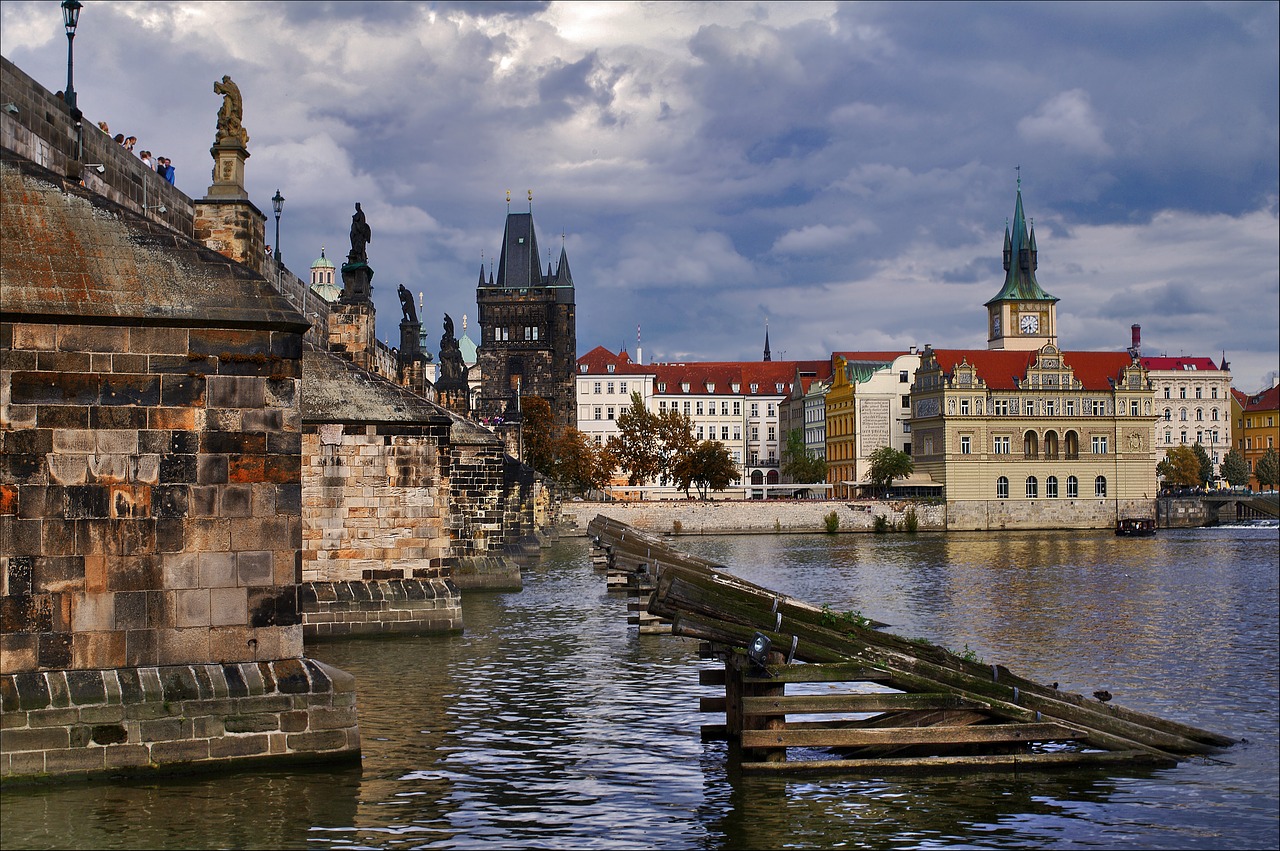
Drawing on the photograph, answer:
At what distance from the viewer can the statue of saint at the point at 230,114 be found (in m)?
19.5

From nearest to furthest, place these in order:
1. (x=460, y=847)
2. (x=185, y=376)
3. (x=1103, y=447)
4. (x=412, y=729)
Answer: (x=460, y=847), (x=185, y=376), (x=412, y=729), (x=1103, y=447)

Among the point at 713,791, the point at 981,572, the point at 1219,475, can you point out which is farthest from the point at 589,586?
the point at 1219,475

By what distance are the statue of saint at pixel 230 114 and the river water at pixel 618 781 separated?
782 cm

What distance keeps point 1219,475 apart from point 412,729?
144311 millimetres

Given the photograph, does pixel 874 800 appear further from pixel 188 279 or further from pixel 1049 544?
pixel 1049 544

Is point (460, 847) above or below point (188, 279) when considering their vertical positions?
below

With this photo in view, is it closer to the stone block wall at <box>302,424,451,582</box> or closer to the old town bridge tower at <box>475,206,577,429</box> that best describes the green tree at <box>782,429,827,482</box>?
the old town bridge tower at <box>475,206,577,429</box>

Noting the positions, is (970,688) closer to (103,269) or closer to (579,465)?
(103,269)

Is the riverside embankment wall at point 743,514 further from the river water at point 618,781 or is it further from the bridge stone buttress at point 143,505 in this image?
the bridge stone buttress at point 143,505

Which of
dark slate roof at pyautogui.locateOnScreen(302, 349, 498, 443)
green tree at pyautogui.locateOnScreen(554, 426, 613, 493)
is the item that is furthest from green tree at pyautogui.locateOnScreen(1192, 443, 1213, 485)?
dark slate roof at pyautogui.locateOnScreen(302, 349, 498, 443)

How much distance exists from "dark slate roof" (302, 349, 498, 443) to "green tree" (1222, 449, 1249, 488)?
130385 millimetres

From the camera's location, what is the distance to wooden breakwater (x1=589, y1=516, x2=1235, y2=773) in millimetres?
13539

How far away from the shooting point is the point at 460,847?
10.8 meters

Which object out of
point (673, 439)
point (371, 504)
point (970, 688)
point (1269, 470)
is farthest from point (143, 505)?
point (1269, 470)
